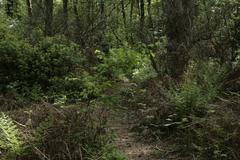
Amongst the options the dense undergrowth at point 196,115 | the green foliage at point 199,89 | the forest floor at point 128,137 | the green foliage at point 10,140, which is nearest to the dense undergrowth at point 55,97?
the green foliage at point 10,140

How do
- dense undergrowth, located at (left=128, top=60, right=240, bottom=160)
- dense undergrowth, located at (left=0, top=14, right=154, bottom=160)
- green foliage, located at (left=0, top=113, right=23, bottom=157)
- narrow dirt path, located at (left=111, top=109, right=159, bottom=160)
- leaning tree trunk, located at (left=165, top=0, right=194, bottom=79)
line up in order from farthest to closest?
leaning tree trunk, located at (left=165, top=0, right=194, bottom=79) < narrow dirt path, located at (left=111, top=109, right=159, bottom=160) < green foliage, located at (left=0, top=113, right=23, bottom=157) < dense undergrowth, located at (left=0, top=14, right=154, bottom=160) < dense undergrowth, located at (left=128, top=60, right=240, bottom=160)

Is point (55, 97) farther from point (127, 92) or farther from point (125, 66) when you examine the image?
point (125, 66)

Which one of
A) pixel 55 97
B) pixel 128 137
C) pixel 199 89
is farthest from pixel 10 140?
pixel 55 97

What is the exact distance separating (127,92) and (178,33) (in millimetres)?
1858

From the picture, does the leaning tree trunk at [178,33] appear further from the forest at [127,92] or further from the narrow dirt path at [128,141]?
the narrow dirt path at [128,141]

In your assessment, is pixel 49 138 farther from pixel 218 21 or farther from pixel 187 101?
pixel 218 21

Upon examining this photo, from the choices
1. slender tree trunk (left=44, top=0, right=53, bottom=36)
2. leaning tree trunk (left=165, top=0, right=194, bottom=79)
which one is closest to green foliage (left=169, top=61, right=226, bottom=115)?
leaning tree trunk (left=165, top=0, right=194, bottom=79)

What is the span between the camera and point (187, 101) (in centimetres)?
748

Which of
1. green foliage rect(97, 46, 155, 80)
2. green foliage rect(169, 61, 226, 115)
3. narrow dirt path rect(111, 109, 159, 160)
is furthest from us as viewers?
green foliage rect(97, 46, 155, 80)

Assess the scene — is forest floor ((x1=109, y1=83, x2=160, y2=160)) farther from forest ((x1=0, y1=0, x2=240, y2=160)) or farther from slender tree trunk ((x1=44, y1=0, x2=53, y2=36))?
slender tree trunk ((x1=44, y1=0, x2=53, y2=36))

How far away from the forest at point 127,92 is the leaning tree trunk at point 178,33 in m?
0.02

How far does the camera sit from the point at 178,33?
10.8 metres

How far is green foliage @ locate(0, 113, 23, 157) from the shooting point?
636 cm

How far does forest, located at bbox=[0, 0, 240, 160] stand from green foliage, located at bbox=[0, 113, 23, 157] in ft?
0.06
